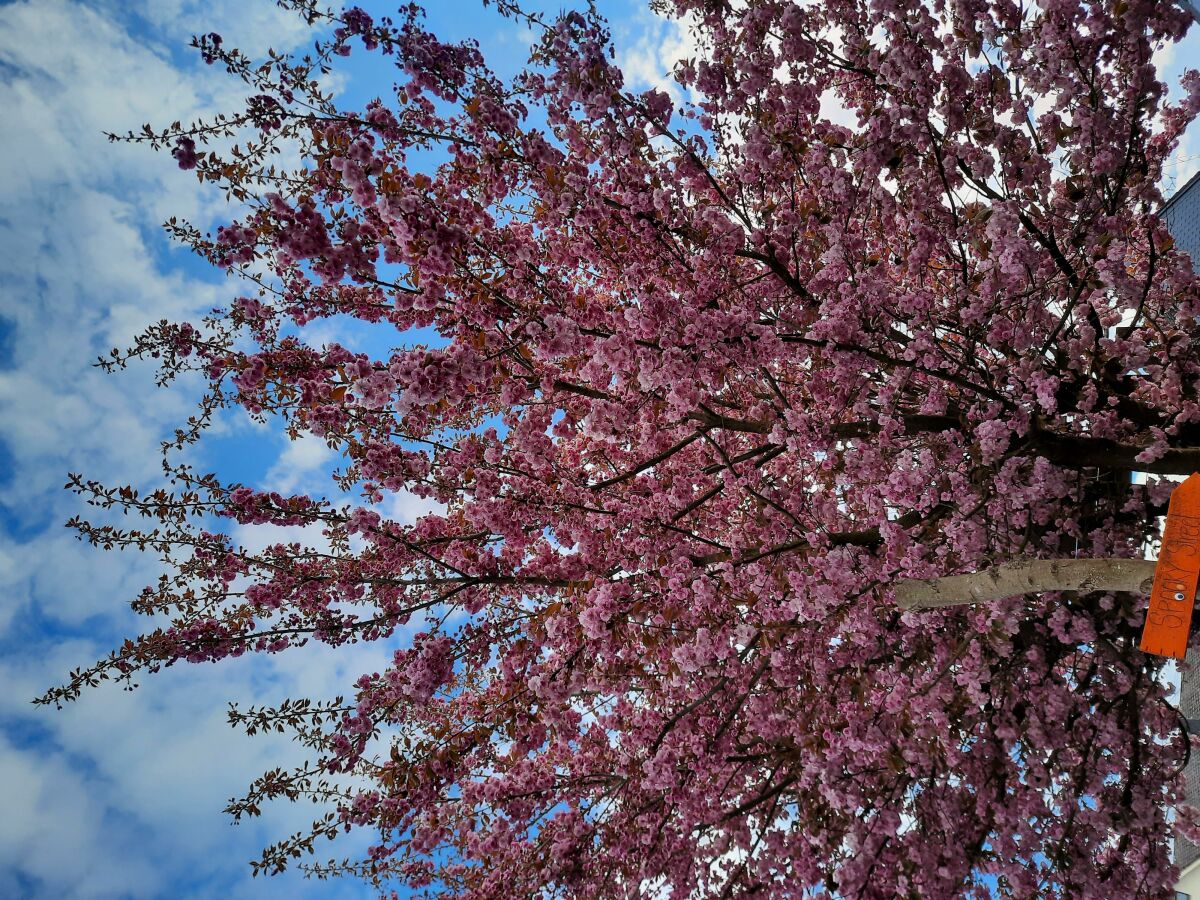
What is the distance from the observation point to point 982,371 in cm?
452

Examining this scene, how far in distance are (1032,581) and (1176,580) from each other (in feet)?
2.00

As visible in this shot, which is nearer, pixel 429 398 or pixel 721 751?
pixel 429 398

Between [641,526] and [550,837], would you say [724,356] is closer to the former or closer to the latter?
[641,526]

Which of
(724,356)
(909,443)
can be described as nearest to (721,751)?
(909,443)

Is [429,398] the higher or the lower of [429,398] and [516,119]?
the lower

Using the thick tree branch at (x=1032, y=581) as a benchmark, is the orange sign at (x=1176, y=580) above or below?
below

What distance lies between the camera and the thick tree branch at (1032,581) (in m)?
2.56

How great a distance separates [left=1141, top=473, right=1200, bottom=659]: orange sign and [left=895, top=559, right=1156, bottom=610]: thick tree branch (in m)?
0.22

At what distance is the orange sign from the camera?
222 cm

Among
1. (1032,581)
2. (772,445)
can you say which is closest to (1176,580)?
(1032,581)

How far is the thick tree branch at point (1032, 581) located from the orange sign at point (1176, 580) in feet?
0.72

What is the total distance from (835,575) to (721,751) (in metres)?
1.82

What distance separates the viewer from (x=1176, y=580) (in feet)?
7.39

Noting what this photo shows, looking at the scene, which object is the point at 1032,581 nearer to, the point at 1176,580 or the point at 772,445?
the point at 1176,580
